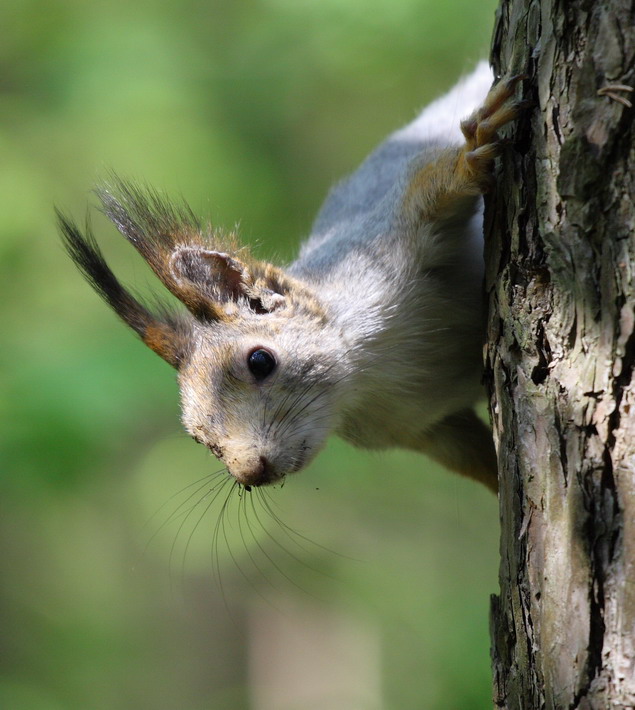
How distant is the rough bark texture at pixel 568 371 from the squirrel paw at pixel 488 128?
1.6 inches

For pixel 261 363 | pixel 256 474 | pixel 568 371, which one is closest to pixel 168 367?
pixel 261 363

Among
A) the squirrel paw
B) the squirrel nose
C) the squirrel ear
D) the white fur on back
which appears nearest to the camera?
the squirrel paw

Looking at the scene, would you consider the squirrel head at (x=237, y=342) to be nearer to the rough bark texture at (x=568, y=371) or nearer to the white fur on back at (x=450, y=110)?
the rough bark texture at (x=568, y=371)

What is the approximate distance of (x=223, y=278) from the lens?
2.56 metres

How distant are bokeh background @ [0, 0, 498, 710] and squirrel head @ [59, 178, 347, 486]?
1.38 ft

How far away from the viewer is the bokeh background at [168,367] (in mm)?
3729

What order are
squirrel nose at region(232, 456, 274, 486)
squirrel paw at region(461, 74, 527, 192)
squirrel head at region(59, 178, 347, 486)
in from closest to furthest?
squirrel paw at region(461, 74, 527, 192)
squirrel nose at region(232, 456, 274, 486)
squirrel head at region(59, 178, 347, 486)

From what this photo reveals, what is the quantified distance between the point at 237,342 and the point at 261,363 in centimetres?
11

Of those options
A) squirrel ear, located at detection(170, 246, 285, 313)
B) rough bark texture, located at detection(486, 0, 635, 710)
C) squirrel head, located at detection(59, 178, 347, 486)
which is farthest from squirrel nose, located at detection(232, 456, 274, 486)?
rough bark texture, located at detection(486, 0, 635, 710)

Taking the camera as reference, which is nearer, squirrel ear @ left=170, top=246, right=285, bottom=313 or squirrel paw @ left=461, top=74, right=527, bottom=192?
squirrel paw @ left=461, top=74, right=527, bottom=192

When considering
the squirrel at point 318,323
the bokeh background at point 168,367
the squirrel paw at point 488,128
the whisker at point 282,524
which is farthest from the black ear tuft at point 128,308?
the squirrel paw at point 488,128

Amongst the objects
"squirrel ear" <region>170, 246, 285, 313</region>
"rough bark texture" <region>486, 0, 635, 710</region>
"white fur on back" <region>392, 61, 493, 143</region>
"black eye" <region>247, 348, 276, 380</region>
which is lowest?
"rough bark texture" <region>486, 0, 635, 710</region>

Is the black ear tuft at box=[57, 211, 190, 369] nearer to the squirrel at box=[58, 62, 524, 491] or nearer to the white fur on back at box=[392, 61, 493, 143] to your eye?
the squirrel at box=[58, 62, 524, 491]

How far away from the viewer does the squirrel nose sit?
87.6 inches
